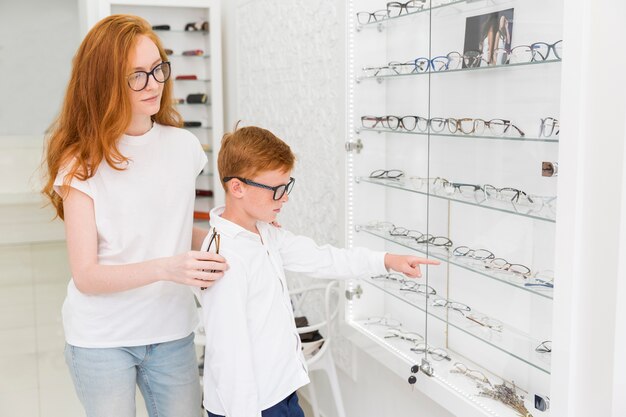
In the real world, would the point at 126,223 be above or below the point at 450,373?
above

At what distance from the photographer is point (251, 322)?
6.73 feet

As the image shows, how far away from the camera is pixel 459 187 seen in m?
2.55

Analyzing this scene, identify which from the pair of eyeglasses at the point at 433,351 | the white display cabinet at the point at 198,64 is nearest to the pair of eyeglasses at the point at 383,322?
the pair of eyeglasses at the point at 433,351

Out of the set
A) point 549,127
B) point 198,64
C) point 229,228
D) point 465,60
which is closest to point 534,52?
point 549,127

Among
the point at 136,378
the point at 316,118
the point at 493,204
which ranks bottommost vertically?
the point at 136,378

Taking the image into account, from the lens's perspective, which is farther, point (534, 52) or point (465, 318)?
point (465, 318)

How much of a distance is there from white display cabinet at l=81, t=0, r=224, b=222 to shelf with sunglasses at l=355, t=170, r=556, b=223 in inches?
120

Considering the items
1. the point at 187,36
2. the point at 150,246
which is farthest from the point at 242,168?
the point at 187,36

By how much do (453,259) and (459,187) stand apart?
10.3 inches

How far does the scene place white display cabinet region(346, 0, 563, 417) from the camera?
7.15 feet

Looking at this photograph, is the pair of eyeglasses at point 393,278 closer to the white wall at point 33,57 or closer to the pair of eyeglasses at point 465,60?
the pair of eyeglasses at point 465,60

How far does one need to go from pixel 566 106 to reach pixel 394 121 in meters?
1.15

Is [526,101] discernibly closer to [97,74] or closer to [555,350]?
[555,350]

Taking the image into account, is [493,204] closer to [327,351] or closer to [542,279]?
[542,279]
